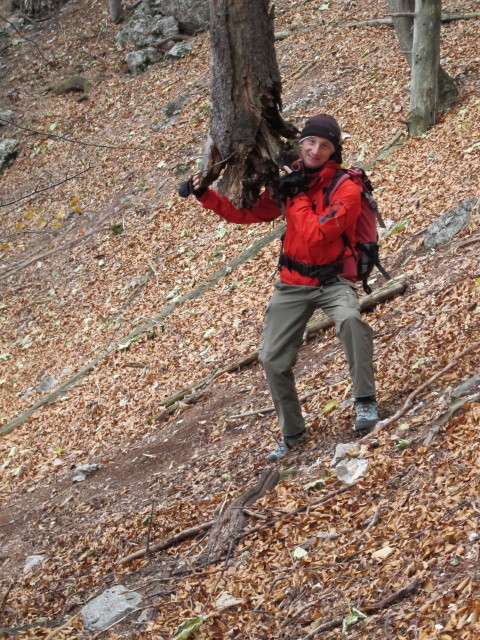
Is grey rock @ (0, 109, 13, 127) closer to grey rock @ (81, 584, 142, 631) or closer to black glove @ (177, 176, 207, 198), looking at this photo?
black glove @ (177, 176, 207, 198)

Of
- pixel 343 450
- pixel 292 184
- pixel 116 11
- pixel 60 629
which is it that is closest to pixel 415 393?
pixel 343 450

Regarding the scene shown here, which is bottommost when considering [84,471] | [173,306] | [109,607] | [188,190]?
[84,471]

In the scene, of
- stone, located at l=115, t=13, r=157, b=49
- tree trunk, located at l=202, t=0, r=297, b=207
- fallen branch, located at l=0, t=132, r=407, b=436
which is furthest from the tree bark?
tree trunk, located at l=202, t=0, r=297, b=207

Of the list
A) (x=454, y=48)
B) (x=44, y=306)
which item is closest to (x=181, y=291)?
(x=44, y=306)

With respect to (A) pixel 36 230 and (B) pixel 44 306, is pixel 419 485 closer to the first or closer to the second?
(B) pixel 44 306

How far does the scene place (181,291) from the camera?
407 inches

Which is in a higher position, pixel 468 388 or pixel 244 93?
pixel 244 93

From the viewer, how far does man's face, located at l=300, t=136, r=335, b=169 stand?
480 cm

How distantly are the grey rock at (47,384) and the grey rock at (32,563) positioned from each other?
4.20 meters

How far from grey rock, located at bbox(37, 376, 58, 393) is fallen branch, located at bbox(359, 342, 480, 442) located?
6.07m

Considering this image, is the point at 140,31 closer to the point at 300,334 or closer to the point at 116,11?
the point at 116,11

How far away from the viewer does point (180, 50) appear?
17.7 m

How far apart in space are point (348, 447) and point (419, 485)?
2.71ft

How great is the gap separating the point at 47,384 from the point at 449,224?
5.66m
